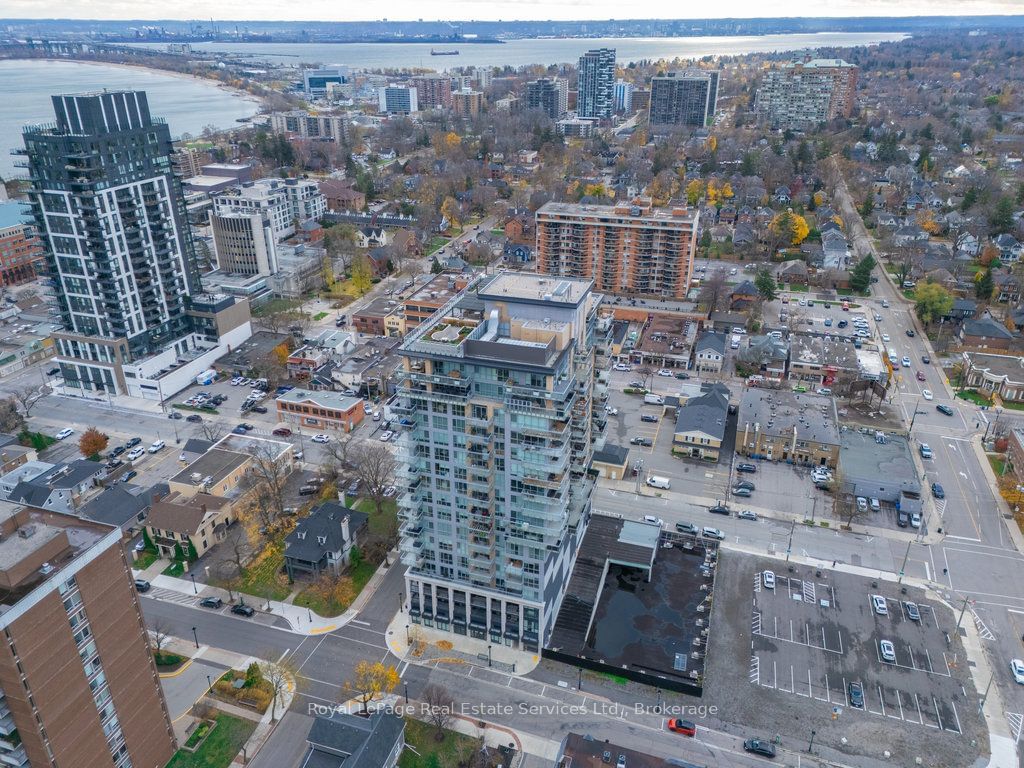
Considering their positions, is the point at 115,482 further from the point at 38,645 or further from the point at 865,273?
the point at 865,273

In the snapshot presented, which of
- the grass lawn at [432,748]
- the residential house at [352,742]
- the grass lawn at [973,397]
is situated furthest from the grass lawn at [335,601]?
the grass lawn at [973,397]

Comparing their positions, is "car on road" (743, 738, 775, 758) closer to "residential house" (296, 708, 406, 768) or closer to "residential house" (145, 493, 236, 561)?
"residential house" (296, 708, 406, 768)

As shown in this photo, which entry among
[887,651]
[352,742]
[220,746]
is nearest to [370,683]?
[352,742]

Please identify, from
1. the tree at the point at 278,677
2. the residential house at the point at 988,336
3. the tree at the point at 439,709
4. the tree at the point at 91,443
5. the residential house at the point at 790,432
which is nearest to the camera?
the tree at the point at 439,709

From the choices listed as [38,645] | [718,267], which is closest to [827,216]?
[718,267]

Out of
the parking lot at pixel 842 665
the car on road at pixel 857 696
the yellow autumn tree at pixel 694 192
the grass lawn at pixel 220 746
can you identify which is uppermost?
the yellow autumn tree at pixel 694 192

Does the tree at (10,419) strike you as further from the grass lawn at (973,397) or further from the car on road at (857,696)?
the grass lawn at (973,397)
